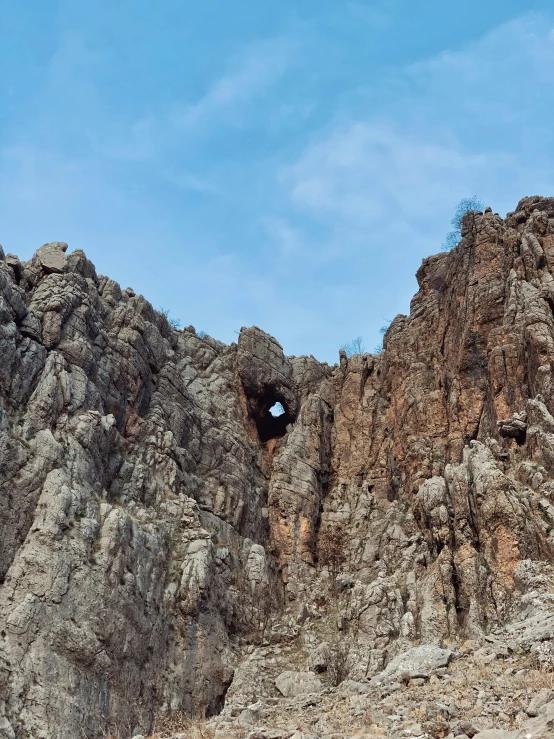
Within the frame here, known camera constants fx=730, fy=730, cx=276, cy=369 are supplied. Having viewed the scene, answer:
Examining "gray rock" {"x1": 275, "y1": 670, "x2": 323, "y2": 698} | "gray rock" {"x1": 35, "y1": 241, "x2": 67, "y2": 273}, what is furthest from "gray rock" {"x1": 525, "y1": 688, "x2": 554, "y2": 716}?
"gray rock" {"x1": 35, "y1": 241, "x2": 67, "y2": 273}

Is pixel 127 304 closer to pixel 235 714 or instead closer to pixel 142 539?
pixel 142 539

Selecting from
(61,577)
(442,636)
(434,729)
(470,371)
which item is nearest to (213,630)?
(61,577)

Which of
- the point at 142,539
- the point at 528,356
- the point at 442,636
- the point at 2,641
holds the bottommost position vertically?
the point at 2,641

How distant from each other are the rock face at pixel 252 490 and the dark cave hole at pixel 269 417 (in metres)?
0.29

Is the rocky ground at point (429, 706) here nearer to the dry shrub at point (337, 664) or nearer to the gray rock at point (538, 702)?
the gray rock at point (538, 702)

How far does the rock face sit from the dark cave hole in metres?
0.29

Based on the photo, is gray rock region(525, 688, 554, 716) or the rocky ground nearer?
gray rock region(525, 688, 554, 716)

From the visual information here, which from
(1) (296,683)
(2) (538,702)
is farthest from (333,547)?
(2) (538,702)

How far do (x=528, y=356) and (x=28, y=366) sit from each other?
1329 inches

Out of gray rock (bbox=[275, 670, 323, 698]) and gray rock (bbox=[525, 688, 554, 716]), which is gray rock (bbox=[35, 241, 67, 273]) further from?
gray rock (bbox=[525, 688, 554, 716])

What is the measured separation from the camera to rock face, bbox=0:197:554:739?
39.2 meters

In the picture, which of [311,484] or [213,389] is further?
[213,389]

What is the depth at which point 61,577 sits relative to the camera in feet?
134

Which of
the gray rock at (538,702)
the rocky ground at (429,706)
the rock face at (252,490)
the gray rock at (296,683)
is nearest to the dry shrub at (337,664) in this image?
the rock face at (252,490)
